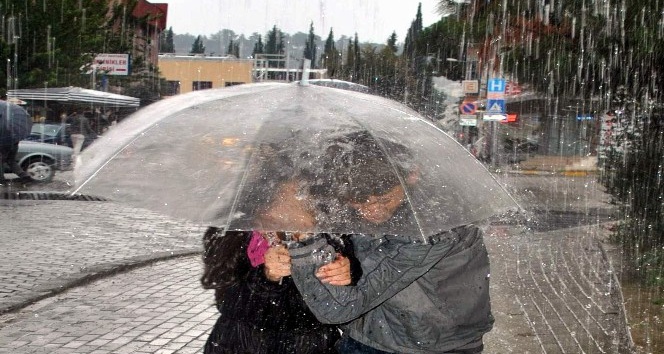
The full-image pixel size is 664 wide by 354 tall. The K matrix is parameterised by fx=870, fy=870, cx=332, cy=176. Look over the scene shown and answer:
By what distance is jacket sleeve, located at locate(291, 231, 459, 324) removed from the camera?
3.03 meters

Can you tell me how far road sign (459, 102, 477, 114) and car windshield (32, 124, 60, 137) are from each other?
40.1 feet

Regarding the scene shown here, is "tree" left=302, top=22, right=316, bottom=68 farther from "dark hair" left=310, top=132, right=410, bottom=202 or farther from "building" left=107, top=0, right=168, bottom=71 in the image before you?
"building" left=107, top=0, right=168, bottom=71

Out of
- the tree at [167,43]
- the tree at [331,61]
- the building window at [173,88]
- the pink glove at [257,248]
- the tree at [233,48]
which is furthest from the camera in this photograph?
the tree at [167,43]

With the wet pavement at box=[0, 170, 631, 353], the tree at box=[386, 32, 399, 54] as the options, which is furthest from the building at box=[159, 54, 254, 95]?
the wet pavement at box=[0, 170, 631, 353]

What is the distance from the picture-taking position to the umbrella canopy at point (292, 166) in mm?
3254

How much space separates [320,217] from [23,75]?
89.4 ft

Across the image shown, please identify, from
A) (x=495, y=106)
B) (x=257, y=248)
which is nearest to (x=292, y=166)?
(x=257, y=248)

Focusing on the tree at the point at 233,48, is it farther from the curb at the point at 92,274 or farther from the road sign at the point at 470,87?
the curb at the point at 92,274

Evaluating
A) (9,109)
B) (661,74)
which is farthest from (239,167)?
(9,109)

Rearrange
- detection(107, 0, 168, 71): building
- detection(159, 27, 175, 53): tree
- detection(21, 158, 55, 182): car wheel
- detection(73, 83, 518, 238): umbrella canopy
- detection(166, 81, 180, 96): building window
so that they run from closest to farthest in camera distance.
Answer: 1. detection(73, 83, 518, 238): umbrella canopy
2. detection(21, 158, 55, 182): car wheel
3. detection(107, 0, 168, 71): building
4. detection(166, 81, 180, 96): building window
5. detection(159, 27, 175, 53): tree

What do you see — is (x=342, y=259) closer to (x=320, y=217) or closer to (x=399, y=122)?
(x=320, y=217)

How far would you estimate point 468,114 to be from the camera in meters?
27.5

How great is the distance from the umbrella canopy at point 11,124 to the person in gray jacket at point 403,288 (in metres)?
18.0

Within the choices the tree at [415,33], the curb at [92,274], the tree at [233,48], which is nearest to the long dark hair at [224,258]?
the curb at [92,274]
